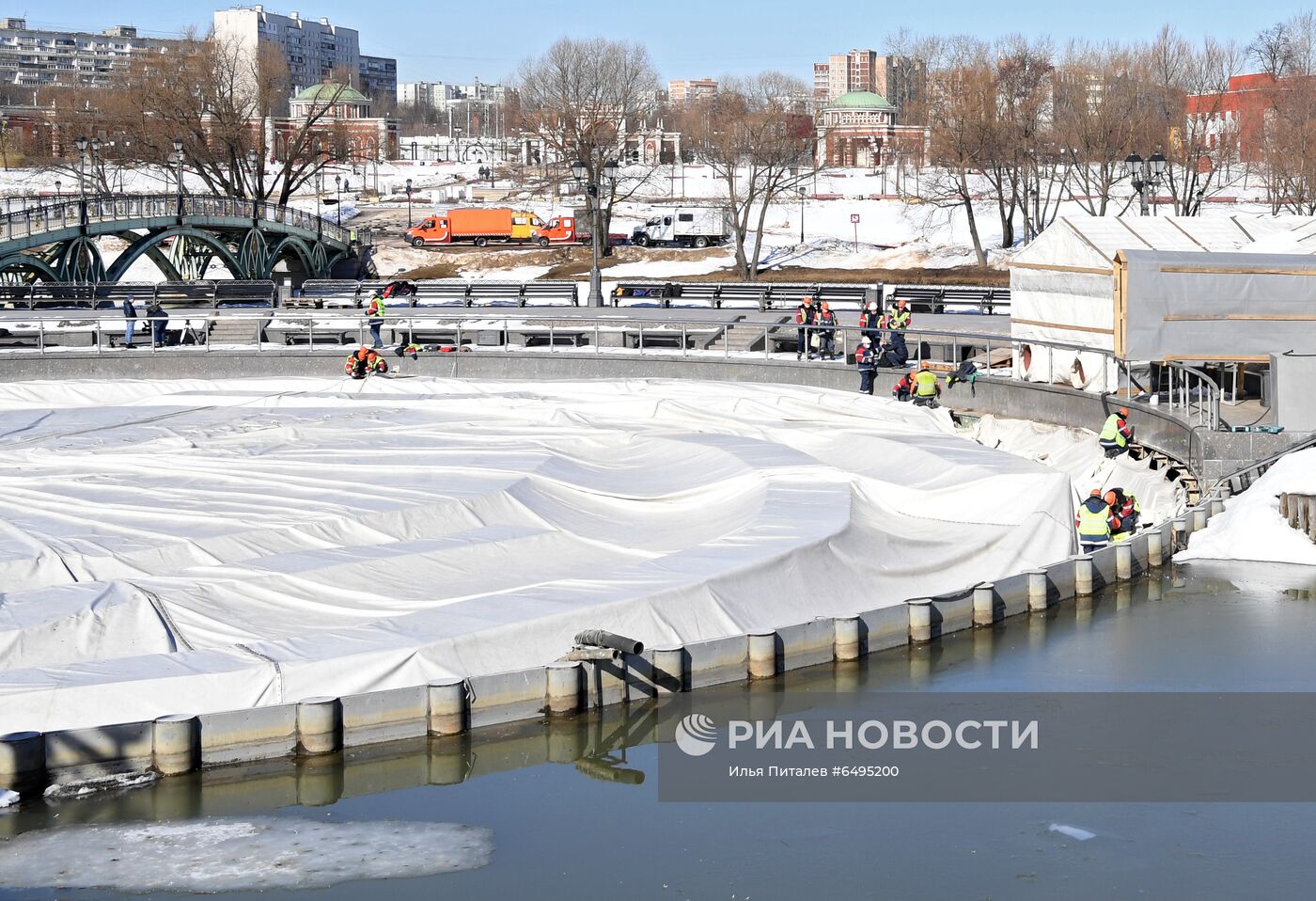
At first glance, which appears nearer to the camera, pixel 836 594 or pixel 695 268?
pixel 836 594

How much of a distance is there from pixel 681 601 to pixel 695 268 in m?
54.5

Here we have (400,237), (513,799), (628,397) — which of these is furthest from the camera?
(400,237)

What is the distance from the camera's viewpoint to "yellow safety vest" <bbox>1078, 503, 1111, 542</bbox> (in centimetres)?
1909

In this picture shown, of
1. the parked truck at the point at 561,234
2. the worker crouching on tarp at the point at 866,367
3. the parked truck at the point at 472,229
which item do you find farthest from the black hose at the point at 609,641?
the parked truck at the point at 472,229

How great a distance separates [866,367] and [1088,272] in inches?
187

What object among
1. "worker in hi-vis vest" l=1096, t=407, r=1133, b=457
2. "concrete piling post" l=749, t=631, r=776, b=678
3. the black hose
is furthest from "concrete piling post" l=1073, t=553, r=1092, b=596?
the black hose

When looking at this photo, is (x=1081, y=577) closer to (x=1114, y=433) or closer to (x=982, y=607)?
(x=982, y=607)

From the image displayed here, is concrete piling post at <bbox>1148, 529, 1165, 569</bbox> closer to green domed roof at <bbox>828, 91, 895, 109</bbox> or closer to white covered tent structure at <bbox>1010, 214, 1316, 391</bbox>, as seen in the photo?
white covered tent structure at <bbox>1010, 214, 1316, 391</bbox>

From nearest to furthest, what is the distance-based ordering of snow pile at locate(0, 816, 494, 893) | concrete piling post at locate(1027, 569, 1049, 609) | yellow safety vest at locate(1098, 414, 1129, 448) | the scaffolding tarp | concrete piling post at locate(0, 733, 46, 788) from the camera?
1. snow pile at locate(0, 816, 494, 893)
2. concrete piling post at locate(0, 733, 46, 788)
3. concrete piling post at locate(1027, 569, 1049, 609)
4. yellow safety vest at locate(1098, 414, 1129, 448)
5. the scaffolding tarp

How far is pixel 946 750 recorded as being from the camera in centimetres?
1309

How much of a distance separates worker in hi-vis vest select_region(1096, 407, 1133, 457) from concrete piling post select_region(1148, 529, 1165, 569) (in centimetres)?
439

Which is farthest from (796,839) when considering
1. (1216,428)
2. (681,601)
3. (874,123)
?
(874,123)

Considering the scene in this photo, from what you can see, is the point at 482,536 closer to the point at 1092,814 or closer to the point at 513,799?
the point at 513,799

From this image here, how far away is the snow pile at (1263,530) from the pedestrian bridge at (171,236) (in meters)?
42.5
